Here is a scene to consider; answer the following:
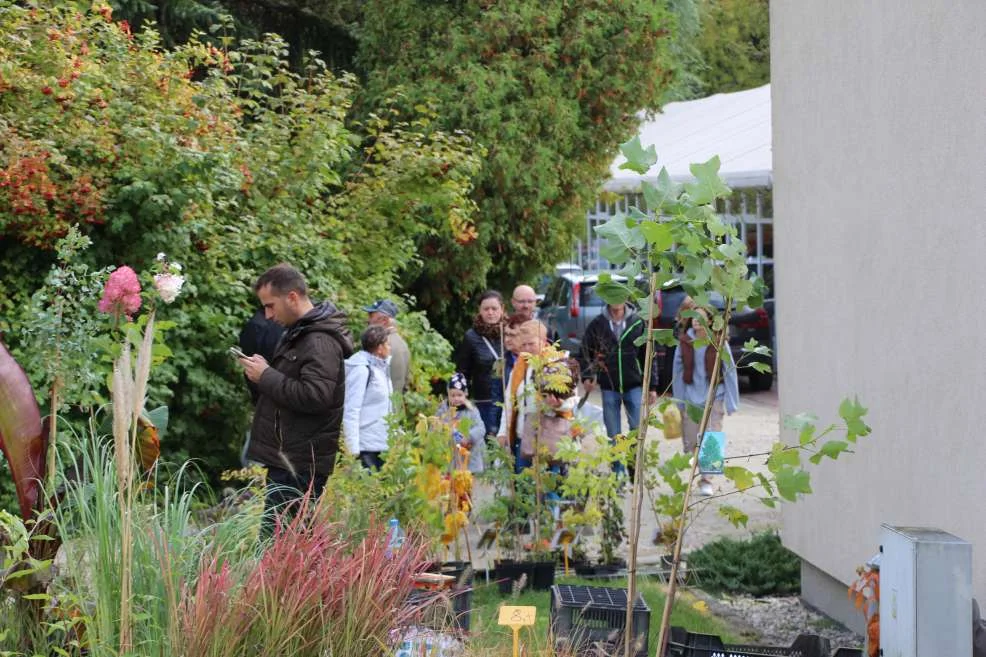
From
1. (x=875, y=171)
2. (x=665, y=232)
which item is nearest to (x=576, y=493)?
(x=875, y=171)

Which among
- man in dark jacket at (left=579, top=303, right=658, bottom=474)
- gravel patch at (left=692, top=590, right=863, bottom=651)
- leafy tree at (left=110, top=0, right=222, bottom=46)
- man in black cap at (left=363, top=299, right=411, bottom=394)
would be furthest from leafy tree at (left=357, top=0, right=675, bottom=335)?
gravel patch at (left=692, top=590, right=863, bottom=651)

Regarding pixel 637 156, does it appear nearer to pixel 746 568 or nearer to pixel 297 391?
pixel 297 391

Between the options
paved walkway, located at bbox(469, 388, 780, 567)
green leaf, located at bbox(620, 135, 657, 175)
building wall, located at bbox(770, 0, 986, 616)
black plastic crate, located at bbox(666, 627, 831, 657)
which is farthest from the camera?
paved walkway, located at bbox(469, 388, 780, 567)

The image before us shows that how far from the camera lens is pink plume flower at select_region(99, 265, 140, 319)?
4.63 metres

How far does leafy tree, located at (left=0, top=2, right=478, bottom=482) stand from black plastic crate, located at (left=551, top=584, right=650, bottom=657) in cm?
414

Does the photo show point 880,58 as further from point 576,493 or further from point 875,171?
point 576,493

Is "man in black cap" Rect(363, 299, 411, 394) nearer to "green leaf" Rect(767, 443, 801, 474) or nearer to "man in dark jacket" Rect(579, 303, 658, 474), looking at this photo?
"man in dark jacket" Rect(579, 303, 658, 474)

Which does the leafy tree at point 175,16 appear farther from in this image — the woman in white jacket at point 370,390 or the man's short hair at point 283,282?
the man's short hair at point 283,282

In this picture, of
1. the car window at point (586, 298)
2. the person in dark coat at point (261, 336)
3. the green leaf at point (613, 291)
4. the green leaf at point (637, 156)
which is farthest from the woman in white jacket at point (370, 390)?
the car window at point (586, 298)

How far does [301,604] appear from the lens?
393 cm

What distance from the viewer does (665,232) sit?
402cm

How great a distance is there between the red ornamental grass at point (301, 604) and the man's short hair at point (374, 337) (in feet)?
13.3

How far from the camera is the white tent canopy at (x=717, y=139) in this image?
547 inches

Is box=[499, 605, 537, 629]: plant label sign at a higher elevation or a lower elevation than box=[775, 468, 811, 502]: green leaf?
lower
